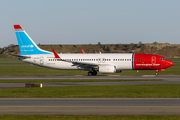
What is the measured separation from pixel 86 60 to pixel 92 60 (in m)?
1.10

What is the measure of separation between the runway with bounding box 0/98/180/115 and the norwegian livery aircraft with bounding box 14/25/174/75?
2542 cm

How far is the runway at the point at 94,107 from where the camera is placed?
1518 cm

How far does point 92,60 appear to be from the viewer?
46812 millimetres

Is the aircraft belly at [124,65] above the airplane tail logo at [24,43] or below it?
below

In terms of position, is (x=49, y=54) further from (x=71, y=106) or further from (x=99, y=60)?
(x=71, y=106)

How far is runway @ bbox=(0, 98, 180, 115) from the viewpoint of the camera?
598 inches

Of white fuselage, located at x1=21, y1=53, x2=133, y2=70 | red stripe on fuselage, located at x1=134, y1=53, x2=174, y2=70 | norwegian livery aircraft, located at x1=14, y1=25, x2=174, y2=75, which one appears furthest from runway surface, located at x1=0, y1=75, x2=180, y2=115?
white fuselage, located at x1=21, y1=53, x2=133, y2=70

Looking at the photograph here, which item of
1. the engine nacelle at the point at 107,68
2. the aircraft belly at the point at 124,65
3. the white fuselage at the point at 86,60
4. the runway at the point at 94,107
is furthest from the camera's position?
the white fuselage at the point at 86,60

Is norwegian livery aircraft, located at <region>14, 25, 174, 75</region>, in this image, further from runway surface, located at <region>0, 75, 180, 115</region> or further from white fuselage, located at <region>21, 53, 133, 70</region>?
runway surface, located at <region>0, 75, 180, 115</region>

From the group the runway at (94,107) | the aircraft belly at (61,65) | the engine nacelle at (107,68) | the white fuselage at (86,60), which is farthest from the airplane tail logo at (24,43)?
the runway at (94,107)

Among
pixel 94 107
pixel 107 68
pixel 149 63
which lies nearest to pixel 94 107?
pixel 94 107

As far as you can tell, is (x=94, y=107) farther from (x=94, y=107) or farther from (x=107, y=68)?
(x=107, y=68)
